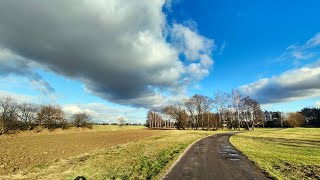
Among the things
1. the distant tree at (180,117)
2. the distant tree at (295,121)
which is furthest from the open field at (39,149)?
the distant tree at (295,121)

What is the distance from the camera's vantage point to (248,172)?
13.4 m

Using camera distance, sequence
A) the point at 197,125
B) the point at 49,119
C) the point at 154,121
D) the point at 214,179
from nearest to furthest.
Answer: the point at 214,179 → the point at 49,119 → the point at 197,125 → the point at 154,121

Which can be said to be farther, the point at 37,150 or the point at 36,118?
the point at 36,118

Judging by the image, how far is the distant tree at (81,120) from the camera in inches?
3957

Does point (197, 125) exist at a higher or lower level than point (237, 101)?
lower

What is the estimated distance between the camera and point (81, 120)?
103m

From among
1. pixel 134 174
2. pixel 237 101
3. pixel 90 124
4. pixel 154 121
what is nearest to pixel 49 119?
pixel 90 124

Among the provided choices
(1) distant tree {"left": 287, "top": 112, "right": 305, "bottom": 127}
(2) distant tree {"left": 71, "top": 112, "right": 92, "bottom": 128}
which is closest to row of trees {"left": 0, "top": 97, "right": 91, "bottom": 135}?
(2) distant tree {"left": 71, "top": 112, "right": 92, "bottom": 128}

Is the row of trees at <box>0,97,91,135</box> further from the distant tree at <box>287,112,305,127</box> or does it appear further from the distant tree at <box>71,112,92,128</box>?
the distant tree at <box>287,112,305,127</box>

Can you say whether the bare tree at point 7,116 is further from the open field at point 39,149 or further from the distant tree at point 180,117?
the distant tree at point 180,117

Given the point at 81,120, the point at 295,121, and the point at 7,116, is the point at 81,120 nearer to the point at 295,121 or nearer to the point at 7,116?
the point at 7,116

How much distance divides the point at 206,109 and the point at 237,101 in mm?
13191

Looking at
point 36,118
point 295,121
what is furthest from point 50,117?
point 295,121

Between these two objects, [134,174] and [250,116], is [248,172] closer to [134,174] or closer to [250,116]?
[134,174]
